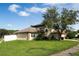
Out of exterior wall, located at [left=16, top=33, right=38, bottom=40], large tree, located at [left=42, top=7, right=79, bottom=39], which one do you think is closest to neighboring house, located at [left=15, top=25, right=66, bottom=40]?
exterior wall, located at [left=16, top=33, right=38, bottom=40]

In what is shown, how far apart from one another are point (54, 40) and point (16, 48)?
977 millimetres

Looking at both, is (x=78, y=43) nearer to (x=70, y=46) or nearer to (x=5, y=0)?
(x=70, y=46)

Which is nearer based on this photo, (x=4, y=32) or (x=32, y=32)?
(x=4, y=32)

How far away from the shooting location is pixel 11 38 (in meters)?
31.1

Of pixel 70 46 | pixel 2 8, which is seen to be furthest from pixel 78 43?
pixel 2 8

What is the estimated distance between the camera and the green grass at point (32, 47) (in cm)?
3094

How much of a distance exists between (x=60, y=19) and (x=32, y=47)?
0.99 m

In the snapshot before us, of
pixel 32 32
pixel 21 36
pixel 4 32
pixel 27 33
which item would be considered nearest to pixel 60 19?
pixel 32 32

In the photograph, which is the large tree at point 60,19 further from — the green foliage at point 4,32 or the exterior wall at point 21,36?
the green foliage at point 4,32

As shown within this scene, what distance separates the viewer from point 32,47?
1222 inches

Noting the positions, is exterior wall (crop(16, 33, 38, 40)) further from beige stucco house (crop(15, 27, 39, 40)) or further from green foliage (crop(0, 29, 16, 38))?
green foliage (crop(0, 29, 16, 38))

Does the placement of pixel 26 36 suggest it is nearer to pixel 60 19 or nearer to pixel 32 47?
pixel 32 47

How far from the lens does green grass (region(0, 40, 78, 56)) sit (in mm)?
30938

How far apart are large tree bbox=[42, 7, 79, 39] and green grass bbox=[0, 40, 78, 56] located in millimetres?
326
